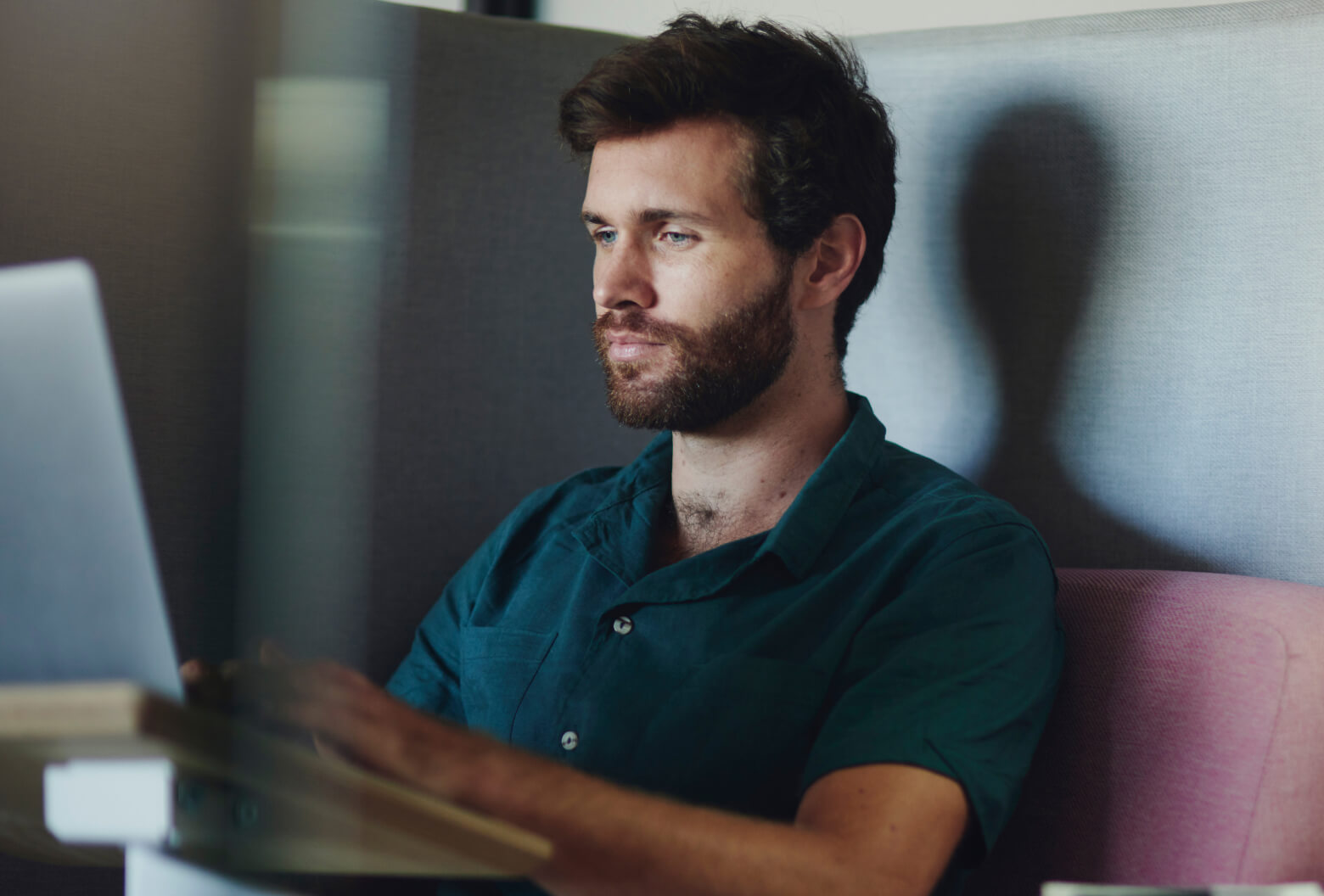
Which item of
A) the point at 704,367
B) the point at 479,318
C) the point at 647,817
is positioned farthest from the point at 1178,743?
the point at 479,318

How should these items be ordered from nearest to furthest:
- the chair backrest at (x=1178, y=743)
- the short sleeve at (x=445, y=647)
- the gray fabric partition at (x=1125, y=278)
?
the chair backrest at (x=1178, y=743), the gray fabric partition at (x=1125, y=278), the short sleeve at (x=445, y=647)

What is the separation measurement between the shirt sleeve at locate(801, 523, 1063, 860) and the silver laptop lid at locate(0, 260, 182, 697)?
1.53ft

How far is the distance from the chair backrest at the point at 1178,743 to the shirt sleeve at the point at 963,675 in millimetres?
49

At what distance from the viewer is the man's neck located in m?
1.14

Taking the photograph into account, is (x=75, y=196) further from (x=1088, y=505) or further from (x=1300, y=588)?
(x=1300, y=588)

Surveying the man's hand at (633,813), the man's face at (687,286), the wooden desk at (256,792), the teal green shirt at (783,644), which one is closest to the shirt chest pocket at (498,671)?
the teal green shirt at (783,644)

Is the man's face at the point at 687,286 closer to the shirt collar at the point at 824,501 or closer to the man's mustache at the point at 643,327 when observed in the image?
the man's mustache at the point at 643,327

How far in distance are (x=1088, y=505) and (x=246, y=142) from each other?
0.94 metres

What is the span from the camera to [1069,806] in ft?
2.94

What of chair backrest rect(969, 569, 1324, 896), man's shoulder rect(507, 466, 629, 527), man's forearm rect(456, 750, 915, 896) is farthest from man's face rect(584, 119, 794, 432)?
man's forearm rect(456, 750, 915, 896)

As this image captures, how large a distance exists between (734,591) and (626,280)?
32 cm

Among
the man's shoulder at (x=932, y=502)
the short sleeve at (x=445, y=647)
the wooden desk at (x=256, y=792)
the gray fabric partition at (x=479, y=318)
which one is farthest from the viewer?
the gray fabric partition at (x=479, y=318)

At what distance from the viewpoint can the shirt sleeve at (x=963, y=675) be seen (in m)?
0.79

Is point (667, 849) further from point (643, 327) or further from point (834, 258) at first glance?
point (834, 258)
